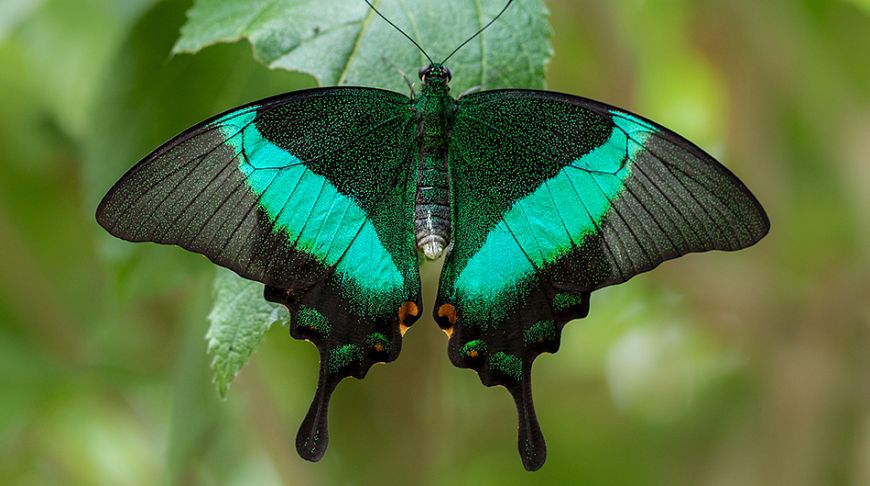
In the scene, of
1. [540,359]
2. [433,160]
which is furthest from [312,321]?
[540,359]

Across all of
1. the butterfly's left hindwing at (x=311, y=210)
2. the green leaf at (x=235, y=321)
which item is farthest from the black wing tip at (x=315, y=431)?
the green leaf at (x=235, y=321)

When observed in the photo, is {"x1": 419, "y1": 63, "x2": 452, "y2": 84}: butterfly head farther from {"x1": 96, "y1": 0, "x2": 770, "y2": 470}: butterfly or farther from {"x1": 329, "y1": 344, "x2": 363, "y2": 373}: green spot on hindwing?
{"x1": 329, "y1": 344, "x2": 363, "y2": 373}: green spot on hindwing

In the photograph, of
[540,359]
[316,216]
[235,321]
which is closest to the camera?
[235,321]

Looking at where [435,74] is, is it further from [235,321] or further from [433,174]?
[235,321]

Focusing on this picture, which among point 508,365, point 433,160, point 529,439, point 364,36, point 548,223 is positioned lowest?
point 529,439

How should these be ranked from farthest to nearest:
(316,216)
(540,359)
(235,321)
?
(540,359)
(316,216)
(235,321)

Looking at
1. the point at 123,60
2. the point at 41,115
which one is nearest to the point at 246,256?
the point at 123,60

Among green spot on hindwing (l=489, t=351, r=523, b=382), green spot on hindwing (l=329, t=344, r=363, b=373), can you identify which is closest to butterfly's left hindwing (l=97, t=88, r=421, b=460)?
green spot on hindwing (l=329, t=344, r=363, b=373)

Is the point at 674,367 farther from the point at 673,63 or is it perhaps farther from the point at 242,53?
the point at 242,53
